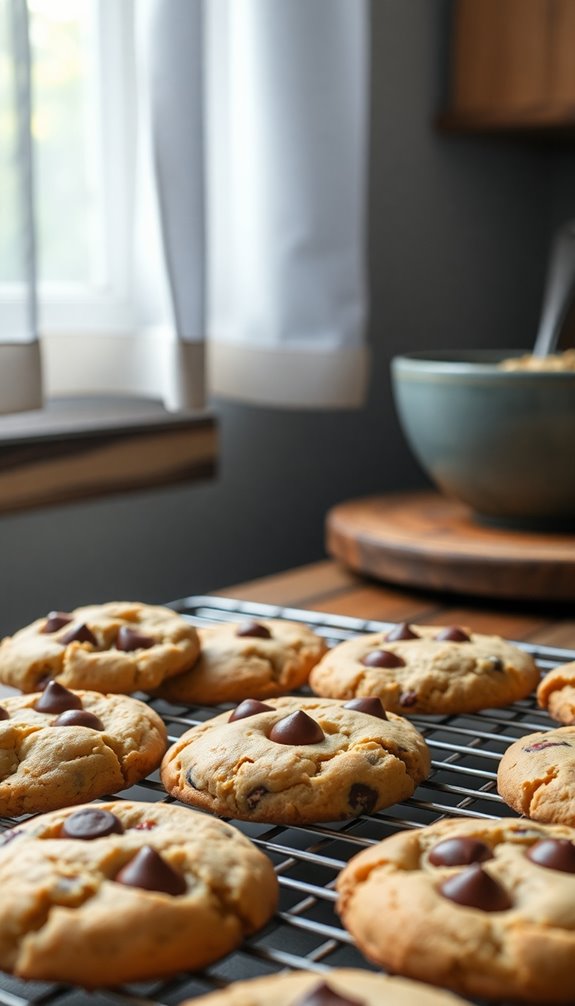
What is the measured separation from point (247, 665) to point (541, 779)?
1.20 ft

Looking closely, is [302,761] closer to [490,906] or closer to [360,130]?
[490,906]

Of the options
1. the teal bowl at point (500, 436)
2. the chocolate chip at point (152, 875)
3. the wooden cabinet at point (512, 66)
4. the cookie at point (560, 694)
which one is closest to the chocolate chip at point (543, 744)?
the cookie at point (560, 694)

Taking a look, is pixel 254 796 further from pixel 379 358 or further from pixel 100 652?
pixel 379 358

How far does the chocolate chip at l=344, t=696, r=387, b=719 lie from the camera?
1.00 metres

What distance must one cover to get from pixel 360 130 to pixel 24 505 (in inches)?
32.6

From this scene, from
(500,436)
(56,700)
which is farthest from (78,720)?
(500,436)

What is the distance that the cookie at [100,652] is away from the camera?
1105 millimetres

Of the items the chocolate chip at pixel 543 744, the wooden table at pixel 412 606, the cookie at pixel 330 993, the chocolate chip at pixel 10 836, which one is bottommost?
the wooden table at pixel 412 606

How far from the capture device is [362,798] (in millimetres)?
882

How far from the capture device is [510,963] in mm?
638

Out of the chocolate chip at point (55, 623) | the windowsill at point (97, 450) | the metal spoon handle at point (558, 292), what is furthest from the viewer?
the metal spoon handle at point (558, 292)

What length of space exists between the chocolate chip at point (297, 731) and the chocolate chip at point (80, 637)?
0.29m

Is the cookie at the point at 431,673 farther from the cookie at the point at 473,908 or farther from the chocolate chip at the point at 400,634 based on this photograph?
the cookie at the point at 473,908

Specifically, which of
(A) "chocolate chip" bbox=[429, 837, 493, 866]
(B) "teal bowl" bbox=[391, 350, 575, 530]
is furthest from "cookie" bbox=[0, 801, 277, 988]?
(B) "teal bowl" bbox=[391, 350, 575, 530]
